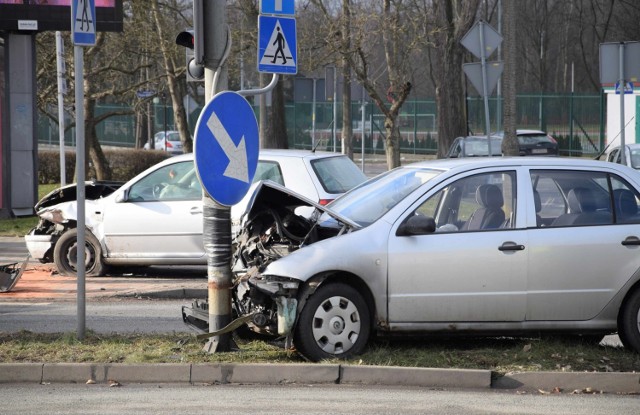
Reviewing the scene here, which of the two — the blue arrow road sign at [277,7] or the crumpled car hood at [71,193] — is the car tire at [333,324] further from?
the crumpled car hood at [71,193]

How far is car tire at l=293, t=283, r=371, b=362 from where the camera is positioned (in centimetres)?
763

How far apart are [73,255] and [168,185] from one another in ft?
5.20

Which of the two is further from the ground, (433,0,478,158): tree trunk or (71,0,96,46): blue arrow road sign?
(433,0,478,158): tree trunk

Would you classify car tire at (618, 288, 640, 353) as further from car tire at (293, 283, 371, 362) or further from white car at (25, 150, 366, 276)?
white car at (25, 150, 366, 276)

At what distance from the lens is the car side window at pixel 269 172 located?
1306 centimetres

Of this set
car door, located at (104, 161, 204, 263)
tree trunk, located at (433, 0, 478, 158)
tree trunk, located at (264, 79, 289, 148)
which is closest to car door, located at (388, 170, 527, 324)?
car door, located at (104, 161, 204, 263)

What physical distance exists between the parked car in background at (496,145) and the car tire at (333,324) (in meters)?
20.4

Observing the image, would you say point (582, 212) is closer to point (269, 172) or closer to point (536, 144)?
point (269, 172)

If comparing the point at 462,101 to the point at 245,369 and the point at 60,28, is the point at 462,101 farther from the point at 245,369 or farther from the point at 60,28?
the point at 245,369

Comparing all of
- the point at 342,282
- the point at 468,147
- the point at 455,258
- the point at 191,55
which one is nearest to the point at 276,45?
the point at 191,55

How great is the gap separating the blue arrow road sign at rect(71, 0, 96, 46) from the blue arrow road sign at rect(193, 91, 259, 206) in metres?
1.18

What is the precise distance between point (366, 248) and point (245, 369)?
1.27 m

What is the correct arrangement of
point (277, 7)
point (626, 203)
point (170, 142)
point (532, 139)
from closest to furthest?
point (626, 203) → point (277, 7) → point (532, 139) → point (170, 142)

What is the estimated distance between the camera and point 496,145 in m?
33.3
